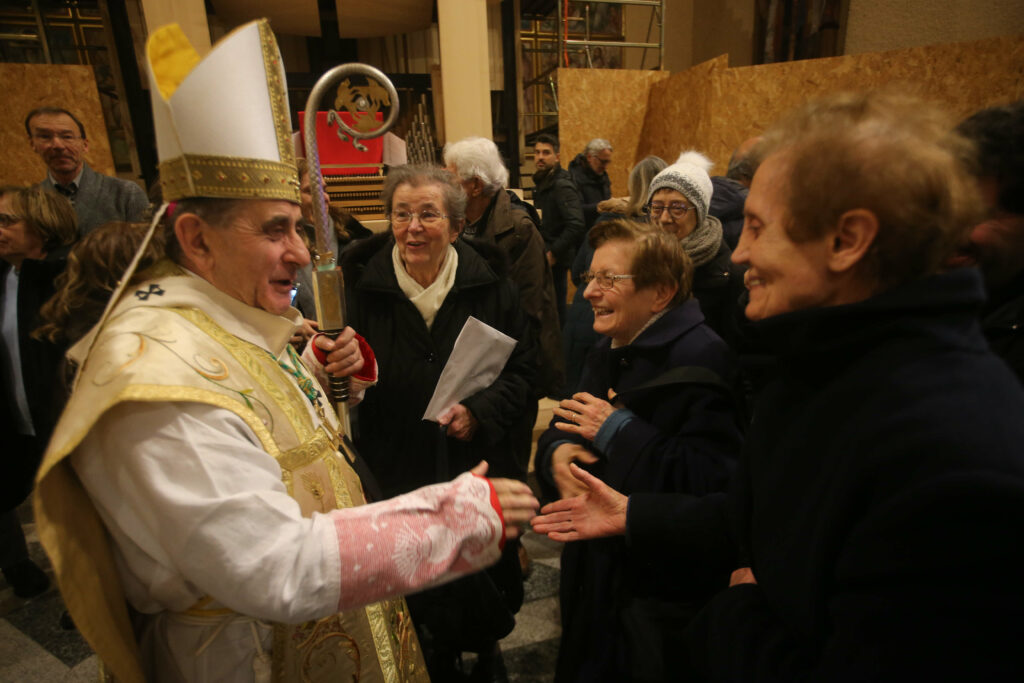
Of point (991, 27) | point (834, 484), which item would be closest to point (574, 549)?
point (834, 484)

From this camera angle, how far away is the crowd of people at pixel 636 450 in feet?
2.39

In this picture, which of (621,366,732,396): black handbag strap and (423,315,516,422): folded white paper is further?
(423,315,516,422): folded white paper

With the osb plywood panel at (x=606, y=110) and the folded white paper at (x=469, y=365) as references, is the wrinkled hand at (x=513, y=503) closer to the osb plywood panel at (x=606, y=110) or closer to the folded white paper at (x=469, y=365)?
the folded white paper at (x=469, y=365)

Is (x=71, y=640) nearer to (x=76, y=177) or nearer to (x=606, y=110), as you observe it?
(x=76, y=177)

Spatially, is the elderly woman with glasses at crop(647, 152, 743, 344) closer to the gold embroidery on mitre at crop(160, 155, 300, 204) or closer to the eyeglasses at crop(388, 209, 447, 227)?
the eyeglasses at crop(388, 209, 447, 227)

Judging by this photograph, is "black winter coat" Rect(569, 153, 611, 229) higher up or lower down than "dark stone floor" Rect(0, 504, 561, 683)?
higher up

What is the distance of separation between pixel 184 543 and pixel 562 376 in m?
2.70

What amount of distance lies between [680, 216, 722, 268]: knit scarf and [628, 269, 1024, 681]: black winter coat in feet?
5.99

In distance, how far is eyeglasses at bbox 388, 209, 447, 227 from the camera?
2.19m

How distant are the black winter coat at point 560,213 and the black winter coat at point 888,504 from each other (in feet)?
13.9

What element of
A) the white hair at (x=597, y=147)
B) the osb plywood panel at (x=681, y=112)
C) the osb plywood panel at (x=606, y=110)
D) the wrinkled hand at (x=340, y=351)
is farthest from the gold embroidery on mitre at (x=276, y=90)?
the osb plywood panel at (x=681, y=112)

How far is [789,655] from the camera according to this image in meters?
0.86

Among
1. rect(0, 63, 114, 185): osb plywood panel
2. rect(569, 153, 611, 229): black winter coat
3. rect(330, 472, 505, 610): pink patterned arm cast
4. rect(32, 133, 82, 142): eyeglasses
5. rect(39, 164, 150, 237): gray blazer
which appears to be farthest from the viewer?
rect(569, 153, 611, 229): black winter coat

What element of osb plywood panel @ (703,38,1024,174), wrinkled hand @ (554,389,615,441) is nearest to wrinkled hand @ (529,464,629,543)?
wrinkled hand @ (554,389,615,441)
